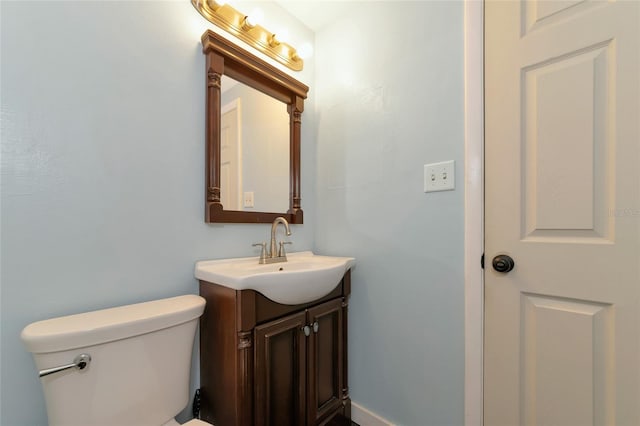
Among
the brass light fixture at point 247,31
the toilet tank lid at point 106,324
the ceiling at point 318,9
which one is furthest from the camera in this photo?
the ceiling at point 318,9

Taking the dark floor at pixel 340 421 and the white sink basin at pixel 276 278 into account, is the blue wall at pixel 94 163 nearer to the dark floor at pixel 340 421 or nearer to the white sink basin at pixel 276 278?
the white sink basin at pixel 276 278

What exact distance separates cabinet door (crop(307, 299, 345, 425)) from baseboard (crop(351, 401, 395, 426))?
3.7 inches

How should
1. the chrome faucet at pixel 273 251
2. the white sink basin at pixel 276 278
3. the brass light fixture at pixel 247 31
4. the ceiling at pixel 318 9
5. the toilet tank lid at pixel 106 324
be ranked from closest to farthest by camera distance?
the toilet tank lid at pixel 106 324 → the white sink basin at pixel 276 278 → the brass light fixture at pixel 247 31 → the chrome faucet at pixel 273 251 → the ceiling at pixel 318 9

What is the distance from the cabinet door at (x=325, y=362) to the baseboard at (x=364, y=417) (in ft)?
0.31

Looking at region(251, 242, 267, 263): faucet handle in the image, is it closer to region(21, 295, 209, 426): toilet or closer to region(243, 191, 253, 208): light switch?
region(243, 191, 253, 208): light switch

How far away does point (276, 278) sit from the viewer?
0.95 meters

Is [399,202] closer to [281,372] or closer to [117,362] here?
[281,372]

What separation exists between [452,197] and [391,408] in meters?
1.00

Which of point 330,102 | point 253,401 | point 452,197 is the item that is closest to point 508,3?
point 452,197

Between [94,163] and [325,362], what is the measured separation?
120cm

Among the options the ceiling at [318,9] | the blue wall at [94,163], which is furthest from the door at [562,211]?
the blue wall at [94,163]

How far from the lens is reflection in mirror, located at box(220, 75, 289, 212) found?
4.08 feet

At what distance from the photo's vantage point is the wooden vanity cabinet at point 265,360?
0.92 meters

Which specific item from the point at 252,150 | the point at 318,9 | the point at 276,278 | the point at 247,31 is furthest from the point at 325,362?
the point at 318,9
